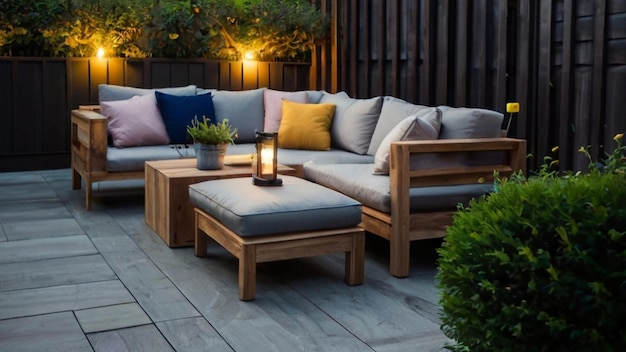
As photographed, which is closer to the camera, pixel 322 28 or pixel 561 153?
pixel 561 153

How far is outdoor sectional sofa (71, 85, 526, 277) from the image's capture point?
389cm

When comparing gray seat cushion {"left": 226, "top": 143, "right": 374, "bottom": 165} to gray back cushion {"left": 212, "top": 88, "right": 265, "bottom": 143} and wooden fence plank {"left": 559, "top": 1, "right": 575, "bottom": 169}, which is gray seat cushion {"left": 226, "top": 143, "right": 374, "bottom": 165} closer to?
gray back cushion {"left": 212, "top": 88, "right": 265, "bottom": 143}

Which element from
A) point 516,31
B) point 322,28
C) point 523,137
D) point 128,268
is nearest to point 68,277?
point 128,268

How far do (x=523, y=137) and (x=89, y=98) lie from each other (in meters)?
4.28

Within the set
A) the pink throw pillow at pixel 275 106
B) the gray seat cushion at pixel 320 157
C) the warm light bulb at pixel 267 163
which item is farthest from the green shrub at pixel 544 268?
the pink throw pillow at pixel 275 106

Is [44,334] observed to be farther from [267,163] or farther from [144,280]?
[267,163]

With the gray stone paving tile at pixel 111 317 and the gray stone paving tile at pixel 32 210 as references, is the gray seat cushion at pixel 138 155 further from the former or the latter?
the gray stone paving tile at pixel 111 317

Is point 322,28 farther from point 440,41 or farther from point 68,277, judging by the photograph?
point 68,277

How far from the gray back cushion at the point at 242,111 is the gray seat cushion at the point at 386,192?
1.91 m

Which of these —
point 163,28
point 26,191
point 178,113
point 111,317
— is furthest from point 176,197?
point 163,28

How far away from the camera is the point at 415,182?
12.7 ft

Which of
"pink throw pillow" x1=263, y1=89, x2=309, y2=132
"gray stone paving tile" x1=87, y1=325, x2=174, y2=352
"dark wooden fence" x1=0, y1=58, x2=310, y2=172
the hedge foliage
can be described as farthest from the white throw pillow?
"dark wooden fence" x1=0, y1=58, x2=310, y2=172

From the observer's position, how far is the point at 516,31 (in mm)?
5203

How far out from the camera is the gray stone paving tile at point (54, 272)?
362cm
